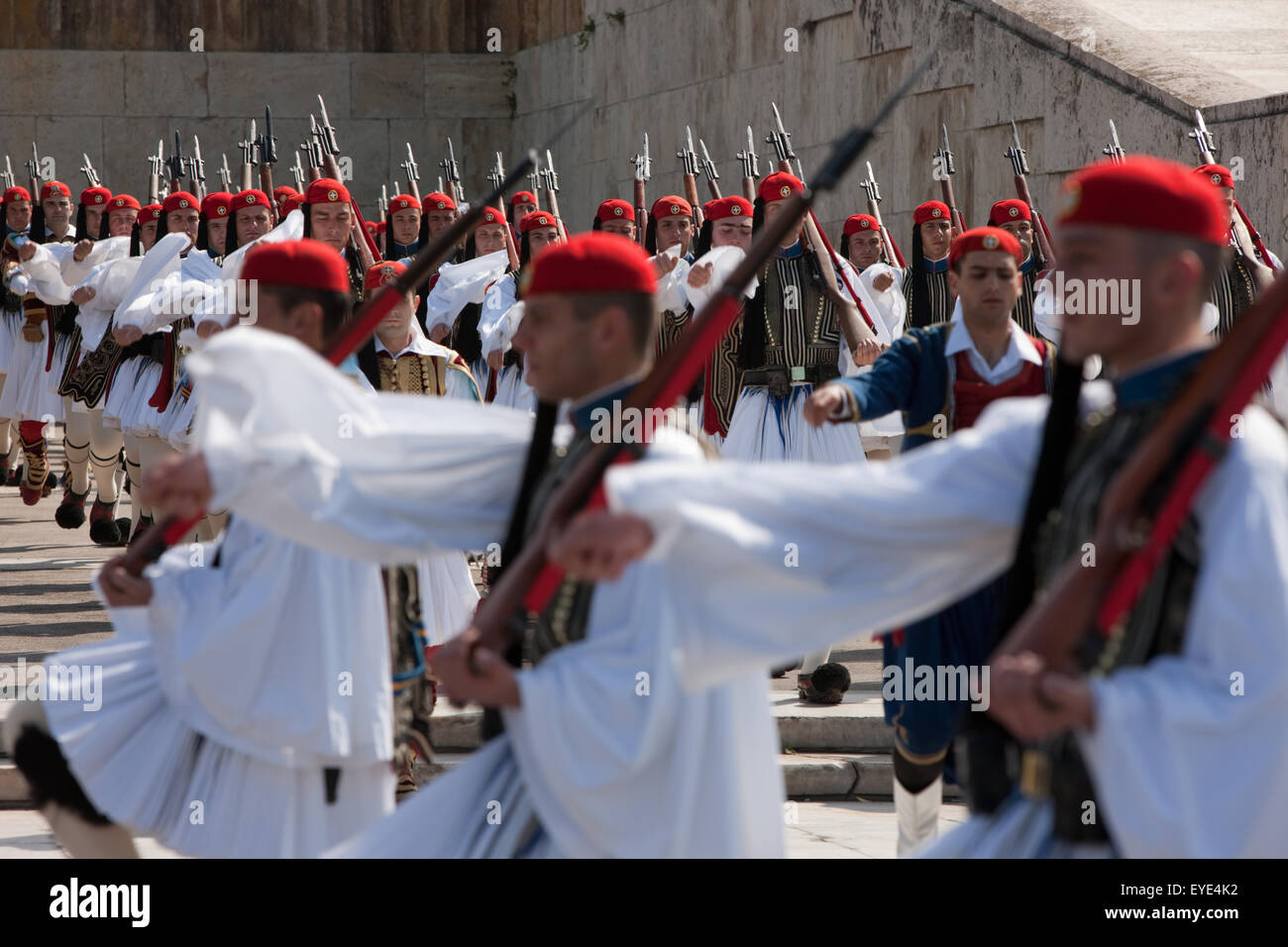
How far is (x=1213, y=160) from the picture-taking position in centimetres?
1115

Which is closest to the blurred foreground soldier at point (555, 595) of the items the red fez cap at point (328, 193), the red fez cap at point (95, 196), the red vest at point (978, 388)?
the red vest at point (978, 388)

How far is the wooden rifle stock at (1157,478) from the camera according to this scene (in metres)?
2.54

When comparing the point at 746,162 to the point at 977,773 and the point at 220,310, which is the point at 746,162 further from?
the point at 977,773

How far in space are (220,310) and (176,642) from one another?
15.0 ft

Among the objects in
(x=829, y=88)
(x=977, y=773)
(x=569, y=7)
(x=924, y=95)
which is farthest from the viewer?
(x=569, y=7)

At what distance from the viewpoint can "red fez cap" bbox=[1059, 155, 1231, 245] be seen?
9.05ft

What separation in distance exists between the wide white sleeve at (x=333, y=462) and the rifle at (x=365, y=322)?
294 mm

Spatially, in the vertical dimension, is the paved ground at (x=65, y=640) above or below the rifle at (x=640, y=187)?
below

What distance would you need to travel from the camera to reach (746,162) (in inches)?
469

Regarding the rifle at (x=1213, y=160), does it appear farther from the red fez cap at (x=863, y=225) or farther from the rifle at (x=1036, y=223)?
the red fez cap at (x=863, y=225)

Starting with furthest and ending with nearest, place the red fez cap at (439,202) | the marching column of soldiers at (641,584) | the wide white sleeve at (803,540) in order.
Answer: the red fez cap at (439,202), the wide white sleeve at (803,540), the marching column of soldiers at (641,584)

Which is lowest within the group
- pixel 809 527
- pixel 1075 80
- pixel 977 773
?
pixel 977 773

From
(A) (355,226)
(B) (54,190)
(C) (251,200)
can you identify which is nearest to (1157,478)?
(C) (251,200)

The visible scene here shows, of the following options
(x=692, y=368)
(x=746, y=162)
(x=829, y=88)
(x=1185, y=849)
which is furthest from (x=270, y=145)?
(x=1185, y=849)
